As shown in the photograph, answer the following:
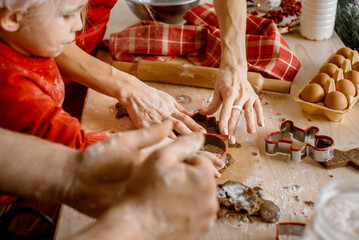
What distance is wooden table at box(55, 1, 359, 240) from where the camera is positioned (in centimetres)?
110

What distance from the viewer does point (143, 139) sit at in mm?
880

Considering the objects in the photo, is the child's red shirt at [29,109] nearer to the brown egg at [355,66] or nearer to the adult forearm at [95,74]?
the adult forearm at [95,74]

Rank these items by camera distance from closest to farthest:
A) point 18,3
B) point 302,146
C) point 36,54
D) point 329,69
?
1. point 18,3
2. point 36,54
3. point 302,146
4. point 329,69

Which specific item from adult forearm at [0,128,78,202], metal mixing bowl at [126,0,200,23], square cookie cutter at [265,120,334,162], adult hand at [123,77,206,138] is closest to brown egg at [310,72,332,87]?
square cookie cutter at [265,120,334,162]

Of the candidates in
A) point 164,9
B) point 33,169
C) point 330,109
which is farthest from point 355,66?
point 33,169

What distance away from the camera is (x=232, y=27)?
67.4 inches

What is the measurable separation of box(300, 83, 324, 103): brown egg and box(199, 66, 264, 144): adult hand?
7.4 inches

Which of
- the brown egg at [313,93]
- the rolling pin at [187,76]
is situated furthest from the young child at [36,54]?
the brown egg at [313,93]

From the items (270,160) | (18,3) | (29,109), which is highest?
(18,3)

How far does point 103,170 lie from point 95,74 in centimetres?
78

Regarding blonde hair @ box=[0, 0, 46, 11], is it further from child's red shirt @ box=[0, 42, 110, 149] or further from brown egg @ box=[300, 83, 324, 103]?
brown egg @ box=[300, 83, 324, 103]

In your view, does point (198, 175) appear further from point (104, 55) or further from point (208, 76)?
point (104, 55)

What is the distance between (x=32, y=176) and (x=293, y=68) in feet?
4.26

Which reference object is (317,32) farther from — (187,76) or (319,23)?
(187,76)
